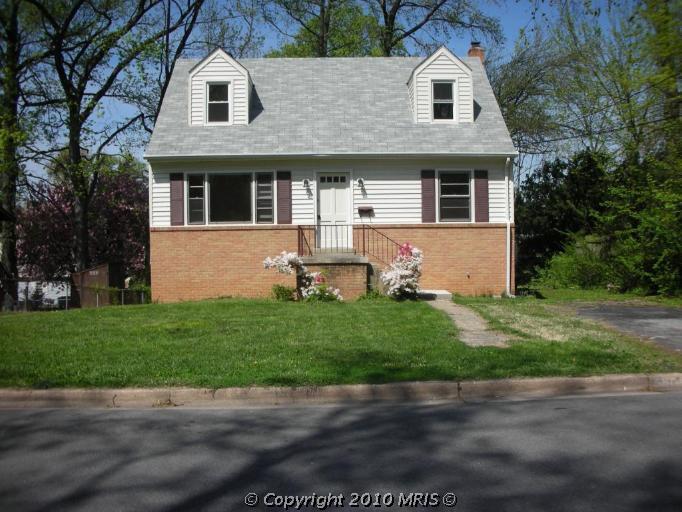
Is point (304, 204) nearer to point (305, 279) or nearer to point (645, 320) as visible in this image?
point (305, 279)

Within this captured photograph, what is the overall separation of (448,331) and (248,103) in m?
11.5

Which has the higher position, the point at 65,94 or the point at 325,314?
the point at 65,94

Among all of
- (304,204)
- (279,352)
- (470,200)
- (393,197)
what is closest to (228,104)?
(304,204)

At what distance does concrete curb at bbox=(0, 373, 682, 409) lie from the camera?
7.75 m

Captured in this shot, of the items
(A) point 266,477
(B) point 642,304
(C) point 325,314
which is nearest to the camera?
(A) point 266,477

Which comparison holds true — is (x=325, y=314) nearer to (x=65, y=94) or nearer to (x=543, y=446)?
(x=543, y=446)

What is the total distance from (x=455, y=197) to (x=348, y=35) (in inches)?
699

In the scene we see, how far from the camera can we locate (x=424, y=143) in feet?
63.9

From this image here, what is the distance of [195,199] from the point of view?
63.5 feet

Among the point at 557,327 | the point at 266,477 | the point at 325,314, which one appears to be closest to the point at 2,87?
the point at 325,314

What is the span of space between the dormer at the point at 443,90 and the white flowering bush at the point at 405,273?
5.90 metres

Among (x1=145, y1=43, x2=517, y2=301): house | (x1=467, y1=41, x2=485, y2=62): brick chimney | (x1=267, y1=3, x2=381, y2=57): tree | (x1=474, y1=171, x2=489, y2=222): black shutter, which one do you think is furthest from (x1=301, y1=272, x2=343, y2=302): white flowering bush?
(x1=267, y1=3, x2=381, y2=57): tree

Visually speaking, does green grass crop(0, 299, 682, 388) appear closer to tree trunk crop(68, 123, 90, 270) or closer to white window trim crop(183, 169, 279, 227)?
white window trim crop(183, 169, 279, 227)

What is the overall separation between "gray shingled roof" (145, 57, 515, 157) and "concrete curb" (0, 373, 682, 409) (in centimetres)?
1181
